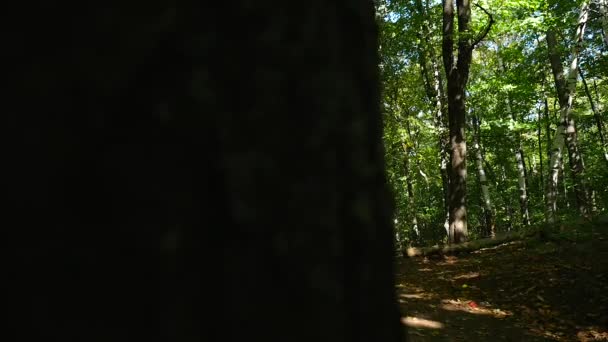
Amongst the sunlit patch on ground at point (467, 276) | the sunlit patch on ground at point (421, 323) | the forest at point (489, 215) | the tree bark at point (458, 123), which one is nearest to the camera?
the sunlit patch on ground at point (421, 323)

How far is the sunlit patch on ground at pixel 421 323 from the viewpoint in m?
6.03

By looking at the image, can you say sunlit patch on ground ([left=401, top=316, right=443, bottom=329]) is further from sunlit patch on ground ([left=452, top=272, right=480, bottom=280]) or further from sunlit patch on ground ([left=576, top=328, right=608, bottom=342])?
sunlit patch on ground ([left=452, top=272, right=480, bottom=280])

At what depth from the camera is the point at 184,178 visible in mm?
579

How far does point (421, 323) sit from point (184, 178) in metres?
6.24

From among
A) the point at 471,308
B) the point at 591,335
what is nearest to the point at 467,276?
the point at 471,308

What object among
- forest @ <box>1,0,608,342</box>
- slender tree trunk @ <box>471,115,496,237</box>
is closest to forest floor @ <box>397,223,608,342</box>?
forest @ <box>1,0,608,342</box>

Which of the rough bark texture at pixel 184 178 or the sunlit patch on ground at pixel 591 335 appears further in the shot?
the sunlit patch on ground at pixel 591 335

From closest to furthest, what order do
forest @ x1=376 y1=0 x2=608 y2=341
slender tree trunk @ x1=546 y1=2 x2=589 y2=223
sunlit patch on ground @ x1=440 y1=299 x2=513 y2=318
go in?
forest @ x1=376 y1=0 x2=608 y2=341, sunlit patch on ground @ x1=440 y1=299 x2=513 y2=318, slender tree trunk @ x1=546 y1=2 x2=589 y2=223

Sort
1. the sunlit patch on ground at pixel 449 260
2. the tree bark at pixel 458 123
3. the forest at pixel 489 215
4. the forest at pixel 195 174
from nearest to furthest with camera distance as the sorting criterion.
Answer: the forest at pixel 195 174
the forest at pixel 489 215
the sunlit patch on ground at pixel 449 260
the tree bark at pixel 458 123

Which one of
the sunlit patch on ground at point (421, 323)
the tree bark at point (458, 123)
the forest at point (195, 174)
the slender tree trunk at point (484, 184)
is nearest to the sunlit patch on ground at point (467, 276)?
the tree bark at point (458, 123)

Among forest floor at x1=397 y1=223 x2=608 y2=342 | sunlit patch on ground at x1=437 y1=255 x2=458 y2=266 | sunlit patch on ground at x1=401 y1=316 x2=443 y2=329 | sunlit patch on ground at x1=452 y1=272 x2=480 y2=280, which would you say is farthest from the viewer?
sunlit patch on ground at x1=437 y1=255 x2=458 y2=266

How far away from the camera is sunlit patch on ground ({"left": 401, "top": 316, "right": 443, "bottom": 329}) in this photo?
6.03m

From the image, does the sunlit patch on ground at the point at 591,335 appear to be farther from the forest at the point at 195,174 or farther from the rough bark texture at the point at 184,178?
the rough bark texture at the point at 184,178

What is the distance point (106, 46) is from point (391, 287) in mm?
570
